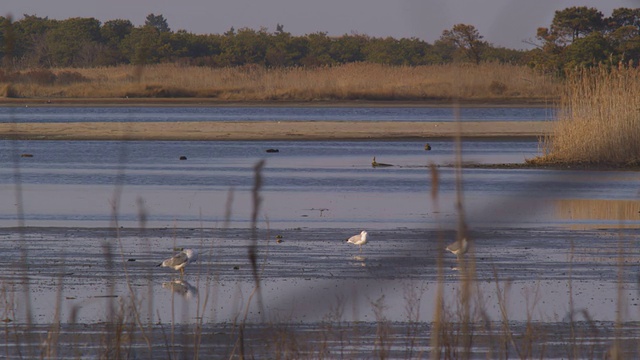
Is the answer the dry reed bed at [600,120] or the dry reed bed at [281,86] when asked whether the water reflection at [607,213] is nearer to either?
the dry reed bed at [600,120]

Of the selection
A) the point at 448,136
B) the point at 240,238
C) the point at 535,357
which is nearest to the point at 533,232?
the point at 240,238

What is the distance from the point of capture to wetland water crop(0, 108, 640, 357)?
1.57 m

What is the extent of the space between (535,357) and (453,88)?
5217 millimetres

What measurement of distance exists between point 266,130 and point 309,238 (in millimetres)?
21679

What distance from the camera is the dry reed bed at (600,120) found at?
62.6 ft

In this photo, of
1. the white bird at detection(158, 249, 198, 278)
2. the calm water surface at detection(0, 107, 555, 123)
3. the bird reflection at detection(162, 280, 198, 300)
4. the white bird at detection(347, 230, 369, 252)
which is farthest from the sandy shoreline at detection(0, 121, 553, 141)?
the bird reflection at detection(162, 280, 198, 300)

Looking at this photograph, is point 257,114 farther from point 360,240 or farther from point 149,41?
point 149,41

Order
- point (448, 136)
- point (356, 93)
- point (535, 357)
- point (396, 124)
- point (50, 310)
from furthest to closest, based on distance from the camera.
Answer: point (356, 93)
point (396, 124)
point (448, 136)
point (50, 310)
point (535, 357)

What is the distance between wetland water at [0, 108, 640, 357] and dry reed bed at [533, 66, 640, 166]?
1.38 meters

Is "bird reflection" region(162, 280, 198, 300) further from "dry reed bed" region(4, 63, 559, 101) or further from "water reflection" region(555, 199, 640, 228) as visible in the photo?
"dry reed bed" region(4, 63, 559, 101)

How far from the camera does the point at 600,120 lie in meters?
19.7

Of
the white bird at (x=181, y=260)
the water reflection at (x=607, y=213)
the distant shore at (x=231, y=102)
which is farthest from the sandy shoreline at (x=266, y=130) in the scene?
the white bird at (x=181, y=260)

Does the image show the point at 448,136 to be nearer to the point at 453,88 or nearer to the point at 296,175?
the point at 296,175

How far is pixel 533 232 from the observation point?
1217 cm
